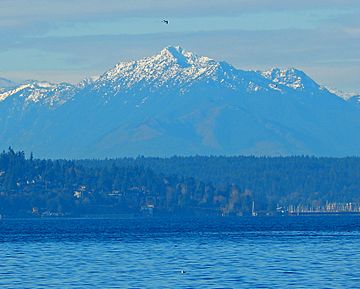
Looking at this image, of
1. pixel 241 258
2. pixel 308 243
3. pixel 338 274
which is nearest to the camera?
pixel 338 274

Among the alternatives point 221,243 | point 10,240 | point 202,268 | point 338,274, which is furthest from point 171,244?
point 338,274

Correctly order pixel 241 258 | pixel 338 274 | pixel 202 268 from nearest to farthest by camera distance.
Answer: pixel 338 274
pixel 202 268
pixel 241 258

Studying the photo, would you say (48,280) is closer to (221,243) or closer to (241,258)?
(241,258)

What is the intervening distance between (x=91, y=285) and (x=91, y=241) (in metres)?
73.9

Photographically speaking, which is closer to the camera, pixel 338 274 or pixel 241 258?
pixel 338 274

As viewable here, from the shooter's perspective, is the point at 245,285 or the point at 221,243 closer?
the point at 245,285

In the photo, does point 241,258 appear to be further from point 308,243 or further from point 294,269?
point 308,243

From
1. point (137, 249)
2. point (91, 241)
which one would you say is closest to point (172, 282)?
point (137, 249)

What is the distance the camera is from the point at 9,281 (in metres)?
106

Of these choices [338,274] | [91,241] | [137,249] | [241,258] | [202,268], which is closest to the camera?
[338,274]

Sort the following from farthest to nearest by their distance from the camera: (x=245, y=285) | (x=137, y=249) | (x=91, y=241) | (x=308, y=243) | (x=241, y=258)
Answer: (x=91, y=241), (x=308, y=243), (x=137, y=249), (x=241, y=258), (x=245, y=285)

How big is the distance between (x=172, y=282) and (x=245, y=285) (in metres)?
6.24

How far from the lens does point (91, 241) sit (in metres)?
175

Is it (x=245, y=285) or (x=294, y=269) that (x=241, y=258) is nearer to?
(x=294, y=269)
